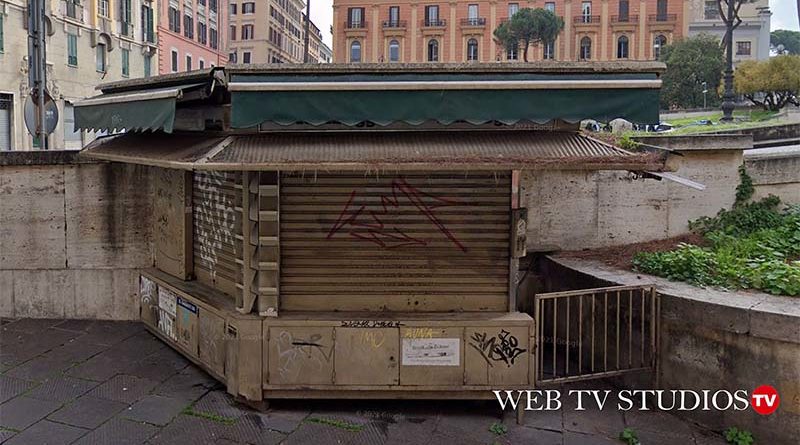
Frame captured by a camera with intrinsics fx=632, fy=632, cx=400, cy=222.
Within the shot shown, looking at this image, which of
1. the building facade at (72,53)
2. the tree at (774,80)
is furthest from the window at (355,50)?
the tree at (774,80)

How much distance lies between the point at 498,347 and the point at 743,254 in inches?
137

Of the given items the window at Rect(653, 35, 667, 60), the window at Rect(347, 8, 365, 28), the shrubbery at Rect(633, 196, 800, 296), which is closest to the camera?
the shrubbery at Rect(633, 196, 800, 296)

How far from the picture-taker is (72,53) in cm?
3281

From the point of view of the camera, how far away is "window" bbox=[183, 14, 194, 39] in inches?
1903

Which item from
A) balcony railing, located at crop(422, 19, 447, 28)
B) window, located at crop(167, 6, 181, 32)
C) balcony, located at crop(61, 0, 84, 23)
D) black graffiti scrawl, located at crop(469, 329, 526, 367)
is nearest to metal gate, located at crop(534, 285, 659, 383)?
black graffiti scrawl, located at crop(469, 329, 526, 367)

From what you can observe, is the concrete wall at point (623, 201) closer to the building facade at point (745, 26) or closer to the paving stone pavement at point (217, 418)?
the paving stone pavement at point (217, 418)

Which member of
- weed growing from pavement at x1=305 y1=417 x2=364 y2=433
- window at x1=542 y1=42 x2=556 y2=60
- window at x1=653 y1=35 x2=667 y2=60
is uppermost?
window at x1=653 y1=35 x2=667 y2=60

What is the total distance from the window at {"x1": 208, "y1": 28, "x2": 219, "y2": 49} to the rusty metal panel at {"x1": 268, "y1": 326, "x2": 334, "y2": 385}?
53722 mm

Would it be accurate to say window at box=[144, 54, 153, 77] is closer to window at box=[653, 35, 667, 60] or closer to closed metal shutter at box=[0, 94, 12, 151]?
closed metal shutter at box=[0, 94, 12, 151]

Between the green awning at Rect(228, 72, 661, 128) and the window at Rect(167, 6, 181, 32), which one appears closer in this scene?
the green awning at Rect(228, 72, 661, 128)

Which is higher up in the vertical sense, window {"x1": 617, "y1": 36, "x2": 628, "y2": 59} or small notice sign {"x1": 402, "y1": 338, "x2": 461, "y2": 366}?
window {"x1": 617, "y1": 36, "x2": 628, "y2": 59}

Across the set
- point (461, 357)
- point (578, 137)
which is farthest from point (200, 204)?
point (578, 137)

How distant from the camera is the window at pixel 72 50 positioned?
107 feet

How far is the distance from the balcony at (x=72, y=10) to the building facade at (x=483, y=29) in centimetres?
4140
